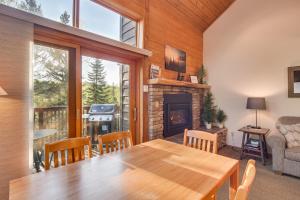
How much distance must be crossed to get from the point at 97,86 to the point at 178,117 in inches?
82.0

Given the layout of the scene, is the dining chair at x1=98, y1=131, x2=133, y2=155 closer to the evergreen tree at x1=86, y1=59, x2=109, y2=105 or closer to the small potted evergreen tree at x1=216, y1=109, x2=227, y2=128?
the evergreen tree at x1=86, y1=59, x2=109, y2=105

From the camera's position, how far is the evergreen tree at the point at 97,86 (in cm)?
267

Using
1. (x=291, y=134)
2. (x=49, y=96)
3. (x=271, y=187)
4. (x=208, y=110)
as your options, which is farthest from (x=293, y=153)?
(x=49, y=96)

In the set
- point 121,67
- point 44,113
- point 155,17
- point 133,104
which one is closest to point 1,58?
point 44,113

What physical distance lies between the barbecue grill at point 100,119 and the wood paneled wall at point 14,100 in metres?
0.93

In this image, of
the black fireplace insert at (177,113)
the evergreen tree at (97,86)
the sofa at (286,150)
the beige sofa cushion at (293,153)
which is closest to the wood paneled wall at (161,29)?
the black fireplace insert at (177,113)

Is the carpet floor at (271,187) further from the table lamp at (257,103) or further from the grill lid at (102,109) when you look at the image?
the grill lid at (102,109)

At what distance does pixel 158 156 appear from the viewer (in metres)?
1.58

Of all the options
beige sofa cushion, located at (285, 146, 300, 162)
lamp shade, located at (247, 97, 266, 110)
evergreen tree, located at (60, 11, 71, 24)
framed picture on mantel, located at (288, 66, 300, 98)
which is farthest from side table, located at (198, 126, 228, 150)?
evergreen tree, located at (60, 11, 71, 24)

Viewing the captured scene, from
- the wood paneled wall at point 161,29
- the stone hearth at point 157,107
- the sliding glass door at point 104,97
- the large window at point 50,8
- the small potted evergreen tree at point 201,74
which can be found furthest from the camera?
the small potted evergreen tree at point 201,74

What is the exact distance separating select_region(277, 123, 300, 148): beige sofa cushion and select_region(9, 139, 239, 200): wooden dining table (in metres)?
2.20

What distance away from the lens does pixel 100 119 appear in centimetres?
286

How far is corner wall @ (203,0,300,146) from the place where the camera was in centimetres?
367

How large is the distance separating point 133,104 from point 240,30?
3.28m
